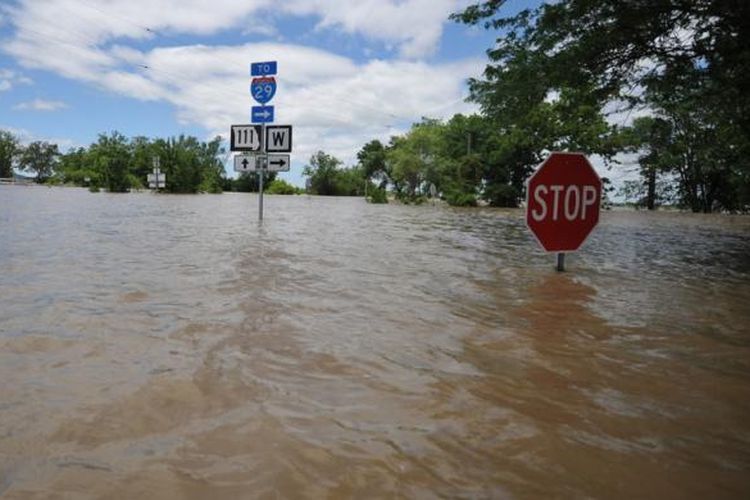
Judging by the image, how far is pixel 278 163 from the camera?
43.5 ft

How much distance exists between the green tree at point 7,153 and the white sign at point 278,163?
372ft

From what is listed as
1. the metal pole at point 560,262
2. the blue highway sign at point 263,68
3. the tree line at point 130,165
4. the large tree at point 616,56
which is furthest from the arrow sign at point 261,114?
the tree line at point 130,165

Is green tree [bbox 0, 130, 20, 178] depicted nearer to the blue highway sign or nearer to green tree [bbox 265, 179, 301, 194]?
green tree [bbox 265, 179, 301, 194]

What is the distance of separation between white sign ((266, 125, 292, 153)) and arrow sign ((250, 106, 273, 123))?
11.3 inches

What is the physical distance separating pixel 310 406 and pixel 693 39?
10.4 meters

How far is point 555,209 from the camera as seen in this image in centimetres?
566

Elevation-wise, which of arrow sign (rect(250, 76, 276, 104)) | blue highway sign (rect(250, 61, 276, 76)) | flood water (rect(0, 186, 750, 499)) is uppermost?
blue highway sign (rect(250, 61, 276, 76))

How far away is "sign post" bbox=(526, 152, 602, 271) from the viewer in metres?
5.47

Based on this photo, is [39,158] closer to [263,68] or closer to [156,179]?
[156,179]

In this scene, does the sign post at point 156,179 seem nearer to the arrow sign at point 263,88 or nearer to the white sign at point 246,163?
the white sign at point 246,163

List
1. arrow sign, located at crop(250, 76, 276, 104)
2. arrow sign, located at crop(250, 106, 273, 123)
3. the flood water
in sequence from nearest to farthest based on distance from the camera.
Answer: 1. the flood water
2. arrow sign, located at crop(250, 76, 276, 104)
3. arrow sign, located at crop(250, 106, 273, 123)

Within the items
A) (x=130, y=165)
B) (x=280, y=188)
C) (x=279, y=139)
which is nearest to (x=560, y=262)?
(x=279, y=139)

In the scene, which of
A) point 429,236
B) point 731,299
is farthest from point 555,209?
point 429,236

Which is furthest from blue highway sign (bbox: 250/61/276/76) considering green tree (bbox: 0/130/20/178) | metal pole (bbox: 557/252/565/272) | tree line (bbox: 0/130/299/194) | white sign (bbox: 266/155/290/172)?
green tree (bbox: 0/130/20/178)
